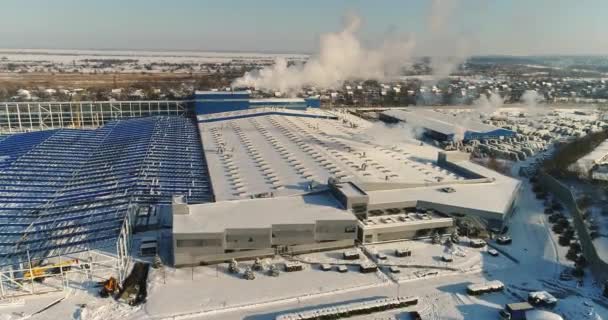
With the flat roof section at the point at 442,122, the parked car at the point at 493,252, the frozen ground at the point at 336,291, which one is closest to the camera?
the frozen ground at the point at 336,291

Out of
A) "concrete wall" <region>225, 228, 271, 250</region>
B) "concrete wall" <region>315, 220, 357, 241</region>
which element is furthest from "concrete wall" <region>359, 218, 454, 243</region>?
"concrete wall" <region>225, 228, 271, 250</region>

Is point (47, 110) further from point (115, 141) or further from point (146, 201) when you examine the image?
point (146, 201)

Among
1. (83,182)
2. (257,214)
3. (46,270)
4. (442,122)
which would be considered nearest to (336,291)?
(257,214)

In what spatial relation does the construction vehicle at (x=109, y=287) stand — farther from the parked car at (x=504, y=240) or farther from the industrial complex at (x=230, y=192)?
Result: the parked car at (x=504, y=240)

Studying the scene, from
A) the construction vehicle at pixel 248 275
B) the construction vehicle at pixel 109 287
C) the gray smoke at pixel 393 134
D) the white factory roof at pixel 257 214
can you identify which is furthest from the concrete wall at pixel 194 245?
the gray smoke at pixel 393 134

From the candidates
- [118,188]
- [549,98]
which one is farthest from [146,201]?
[549,98]

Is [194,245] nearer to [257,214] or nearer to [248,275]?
[248,275]

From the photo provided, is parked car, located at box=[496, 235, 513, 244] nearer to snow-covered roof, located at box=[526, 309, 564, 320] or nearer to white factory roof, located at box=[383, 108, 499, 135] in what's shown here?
snow-covered roof, located at box=[526, 309, 564, 320]
